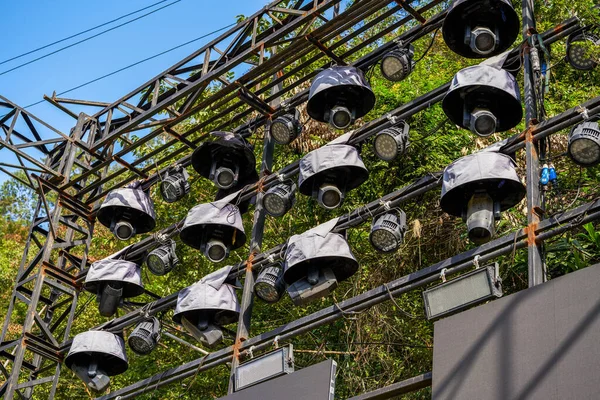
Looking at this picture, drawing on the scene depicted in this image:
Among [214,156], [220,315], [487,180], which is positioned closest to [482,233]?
[487,180]

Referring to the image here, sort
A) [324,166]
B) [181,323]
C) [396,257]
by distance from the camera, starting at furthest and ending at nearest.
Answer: [396,257] < [181,323] < [324,166]

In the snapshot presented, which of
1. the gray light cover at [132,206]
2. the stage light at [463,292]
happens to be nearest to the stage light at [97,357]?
the gray light cover at [132,206]

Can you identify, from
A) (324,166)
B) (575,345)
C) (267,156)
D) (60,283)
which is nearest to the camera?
(575,345)

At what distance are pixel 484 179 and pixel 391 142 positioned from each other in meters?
1.69

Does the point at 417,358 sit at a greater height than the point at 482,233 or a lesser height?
greater

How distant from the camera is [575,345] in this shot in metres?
6.51

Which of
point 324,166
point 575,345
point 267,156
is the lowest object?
point 575,345

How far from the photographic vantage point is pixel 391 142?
9.83m

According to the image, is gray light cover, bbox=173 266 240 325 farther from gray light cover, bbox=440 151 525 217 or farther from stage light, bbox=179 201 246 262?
gray light cover, bbox=440 151 525 217

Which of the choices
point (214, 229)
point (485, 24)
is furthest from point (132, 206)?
point (485, 24)

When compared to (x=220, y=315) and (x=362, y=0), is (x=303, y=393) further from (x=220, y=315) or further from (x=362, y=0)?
(x=362, y=0)

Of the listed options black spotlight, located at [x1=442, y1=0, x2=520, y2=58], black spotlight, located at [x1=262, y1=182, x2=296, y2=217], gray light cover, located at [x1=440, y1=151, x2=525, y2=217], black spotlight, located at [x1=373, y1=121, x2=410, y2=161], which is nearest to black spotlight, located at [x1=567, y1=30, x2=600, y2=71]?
black spotlight, located at [x1=442, y1=0, x2=520, y2=58]

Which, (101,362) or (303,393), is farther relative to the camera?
(101,362)

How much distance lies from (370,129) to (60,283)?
5.18 metres
